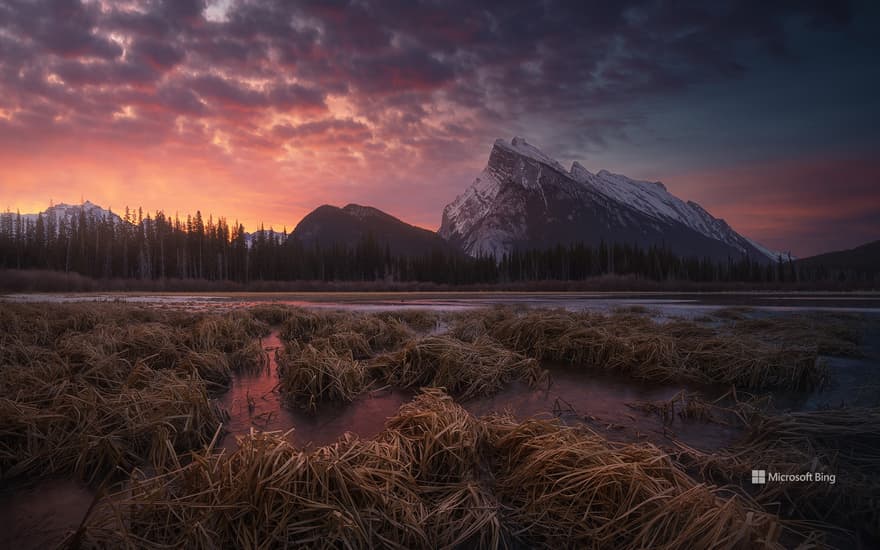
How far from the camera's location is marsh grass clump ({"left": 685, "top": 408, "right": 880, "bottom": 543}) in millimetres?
2578

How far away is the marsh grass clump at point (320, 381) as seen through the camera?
5344 mm

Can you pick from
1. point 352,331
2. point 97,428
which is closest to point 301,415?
point 97,428

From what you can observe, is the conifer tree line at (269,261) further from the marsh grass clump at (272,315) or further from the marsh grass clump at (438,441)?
the marsh grass clump at (438,441)

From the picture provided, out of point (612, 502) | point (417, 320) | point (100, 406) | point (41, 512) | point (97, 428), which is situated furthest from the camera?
point (417, 320)

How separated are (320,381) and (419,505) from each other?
3.36 metres

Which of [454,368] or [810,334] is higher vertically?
[454,368]

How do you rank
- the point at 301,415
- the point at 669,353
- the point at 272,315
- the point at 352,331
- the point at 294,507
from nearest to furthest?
the point at 294,507, the point at 301,415, the point at 669,353, the point at 352,331, the point at 272,315

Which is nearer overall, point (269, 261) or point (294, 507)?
point (294, 507)

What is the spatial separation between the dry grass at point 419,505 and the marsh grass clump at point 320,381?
255cm

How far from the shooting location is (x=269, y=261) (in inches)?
3851

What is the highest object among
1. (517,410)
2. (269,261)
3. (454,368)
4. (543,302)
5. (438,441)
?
(269,261)

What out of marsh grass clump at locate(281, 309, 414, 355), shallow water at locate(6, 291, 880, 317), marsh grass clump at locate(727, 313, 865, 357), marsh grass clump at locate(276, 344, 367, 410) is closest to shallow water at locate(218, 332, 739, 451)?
marsh grass clump at locate(276, 344, 367, 410)

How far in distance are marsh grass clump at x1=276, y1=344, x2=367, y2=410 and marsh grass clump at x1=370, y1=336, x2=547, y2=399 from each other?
74 cm

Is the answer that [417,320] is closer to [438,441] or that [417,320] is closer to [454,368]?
[454,368]
